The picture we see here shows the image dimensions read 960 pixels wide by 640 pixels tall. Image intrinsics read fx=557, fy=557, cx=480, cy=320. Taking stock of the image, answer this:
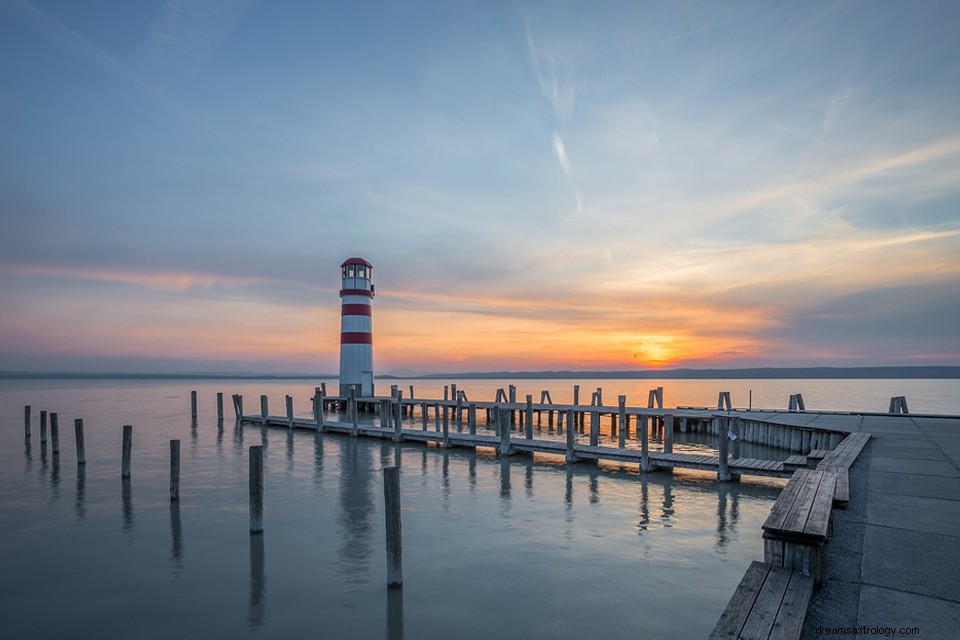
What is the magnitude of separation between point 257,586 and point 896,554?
1013cm

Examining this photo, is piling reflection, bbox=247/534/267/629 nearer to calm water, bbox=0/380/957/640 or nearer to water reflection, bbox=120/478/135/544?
calm water, bbox=0/380/957/640

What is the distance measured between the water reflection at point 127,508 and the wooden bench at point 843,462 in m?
14.6

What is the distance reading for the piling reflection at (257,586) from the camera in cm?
925

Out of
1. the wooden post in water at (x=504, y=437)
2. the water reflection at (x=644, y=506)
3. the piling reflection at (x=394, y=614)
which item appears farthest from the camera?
the wooden post in water at (x=504, y=437)

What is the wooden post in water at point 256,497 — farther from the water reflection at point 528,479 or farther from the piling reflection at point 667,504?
the piling reflection at point 667,504

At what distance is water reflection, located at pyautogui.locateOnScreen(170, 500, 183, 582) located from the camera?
1129cm

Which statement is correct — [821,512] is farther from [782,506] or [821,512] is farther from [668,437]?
[668,437]

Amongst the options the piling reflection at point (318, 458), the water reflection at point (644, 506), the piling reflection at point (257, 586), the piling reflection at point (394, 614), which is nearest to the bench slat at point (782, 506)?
the piling reflection at point (394, 614)

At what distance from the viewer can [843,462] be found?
415 inches

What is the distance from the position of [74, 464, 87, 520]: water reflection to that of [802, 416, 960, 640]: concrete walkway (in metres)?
17.8

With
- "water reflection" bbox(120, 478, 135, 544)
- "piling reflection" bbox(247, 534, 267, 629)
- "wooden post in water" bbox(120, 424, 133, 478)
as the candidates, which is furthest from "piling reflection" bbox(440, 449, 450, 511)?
"wooden post in water" bbox(120, 424, 133, 478)

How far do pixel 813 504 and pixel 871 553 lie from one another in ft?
3.05

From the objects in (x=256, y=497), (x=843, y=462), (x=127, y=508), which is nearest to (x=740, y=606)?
(x=843, y=462)

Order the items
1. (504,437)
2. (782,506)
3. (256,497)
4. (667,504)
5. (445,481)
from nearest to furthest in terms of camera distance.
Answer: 1. (782,506)
2. (256,497)
3. (667,504)
4. (445,481)
5. (504,437)
